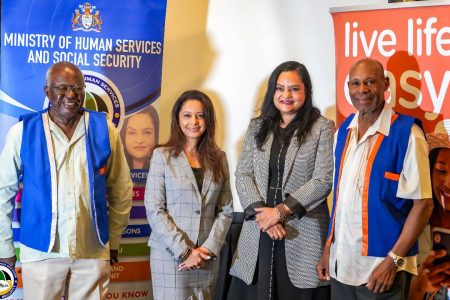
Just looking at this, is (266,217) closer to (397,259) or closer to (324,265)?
(324,265)

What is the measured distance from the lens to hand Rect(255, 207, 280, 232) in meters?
3.28

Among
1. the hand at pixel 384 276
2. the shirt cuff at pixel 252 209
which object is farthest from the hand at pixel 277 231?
the hand at pixel 384 276

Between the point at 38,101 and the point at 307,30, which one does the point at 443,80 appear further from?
the point at 38,101

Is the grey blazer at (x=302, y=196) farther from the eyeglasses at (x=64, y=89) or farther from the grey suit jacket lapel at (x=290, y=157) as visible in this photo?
the eyeglasses at (x=64, y=89)

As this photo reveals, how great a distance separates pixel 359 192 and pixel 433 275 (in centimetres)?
77

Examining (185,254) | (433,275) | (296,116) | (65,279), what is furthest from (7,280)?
(433,275)

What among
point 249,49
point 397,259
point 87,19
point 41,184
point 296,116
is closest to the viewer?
point 397,259

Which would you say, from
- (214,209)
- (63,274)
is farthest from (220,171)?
(63,274)

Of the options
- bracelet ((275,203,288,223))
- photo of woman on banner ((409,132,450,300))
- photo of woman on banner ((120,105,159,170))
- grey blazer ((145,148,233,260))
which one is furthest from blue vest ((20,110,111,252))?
photo of woman on banner ((409,132,450,300))

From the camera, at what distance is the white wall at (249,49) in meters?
4.68

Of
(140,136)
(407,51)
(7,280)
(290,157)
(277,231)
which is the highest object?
(407,51)

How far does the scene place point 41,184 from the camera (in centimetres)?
307

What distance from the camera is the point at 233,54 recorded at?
15.4ft

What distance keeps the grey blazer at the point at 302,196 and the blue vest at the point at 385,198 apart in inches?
15.3
